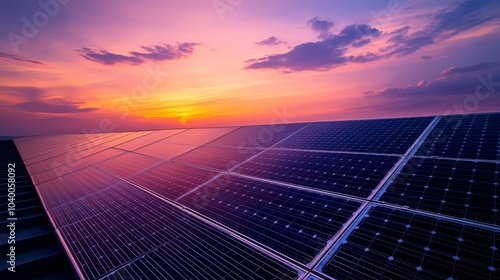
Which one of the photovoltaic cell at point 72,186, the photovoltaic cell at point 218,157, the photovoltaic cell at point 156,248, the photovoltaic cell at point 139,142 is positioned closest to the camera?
the photovoltaic cell at point 156,248

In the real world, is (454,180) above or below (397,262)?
above

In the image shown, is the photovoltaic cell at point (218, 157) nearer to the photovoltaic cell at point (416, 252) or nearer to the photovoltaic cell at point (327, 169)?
the photovoltaic cell at point (327, 169)

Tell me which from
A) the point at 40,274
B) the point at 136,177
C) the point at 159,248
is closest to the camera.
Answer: the point at 159,248

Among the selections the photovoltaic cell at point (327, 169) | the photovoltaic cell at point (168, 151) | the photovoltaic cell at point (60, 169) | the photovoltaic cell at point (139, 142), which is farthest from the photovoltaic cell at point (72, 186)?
the photovoltaic cell at point (327, 169)

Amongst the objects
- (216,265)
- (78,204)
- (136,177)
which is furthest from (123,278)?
(136,177)

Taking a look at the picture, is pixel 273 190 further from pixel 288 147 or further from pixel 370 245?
pixel 288 147

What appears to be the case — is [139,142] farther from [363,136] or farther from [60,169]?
[363,136]
